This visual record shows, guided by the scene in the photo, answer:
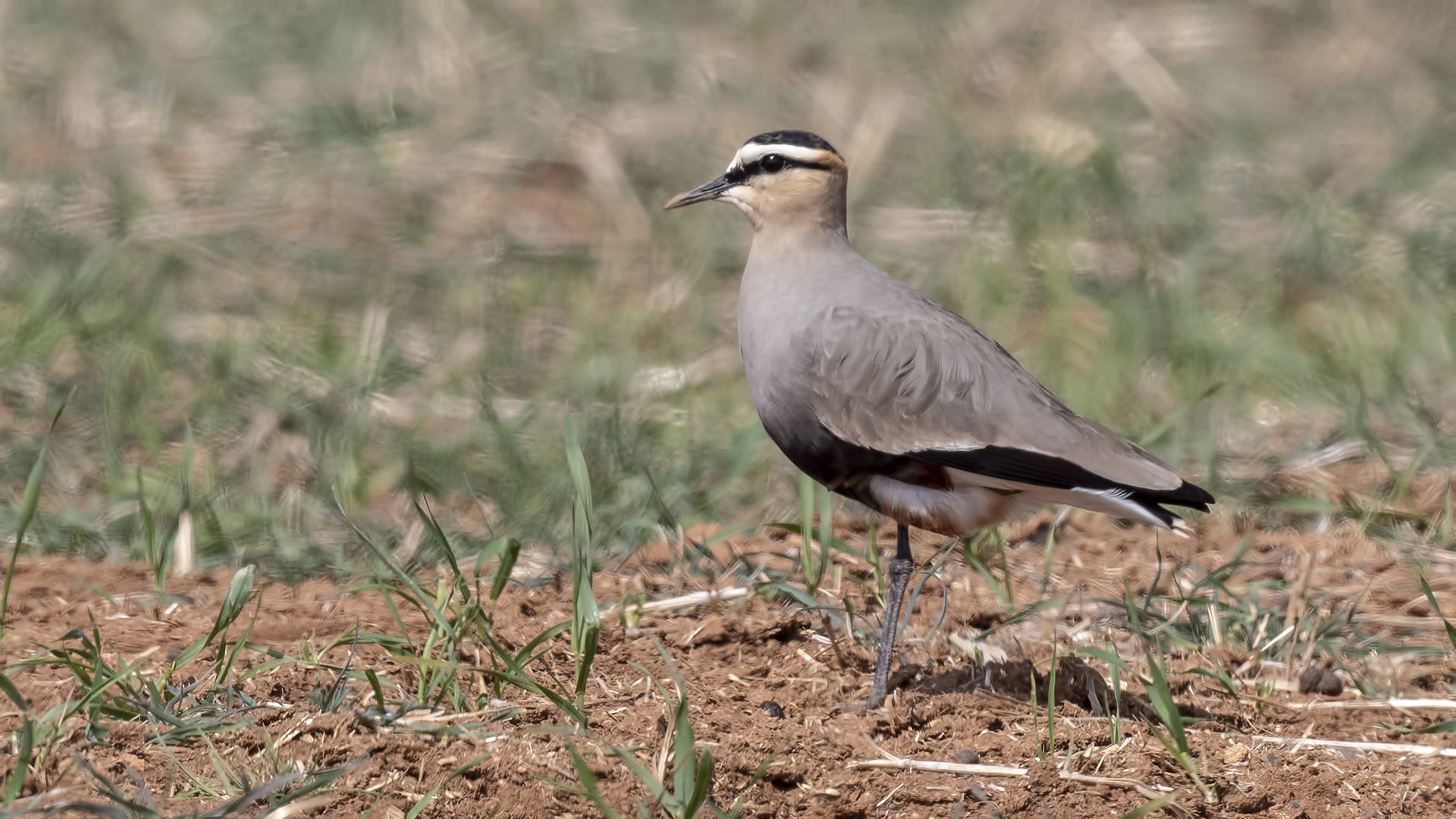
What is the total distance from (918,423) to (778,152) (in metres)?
1.00

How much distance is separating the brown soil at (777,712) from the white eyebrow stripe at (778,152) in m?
1.19

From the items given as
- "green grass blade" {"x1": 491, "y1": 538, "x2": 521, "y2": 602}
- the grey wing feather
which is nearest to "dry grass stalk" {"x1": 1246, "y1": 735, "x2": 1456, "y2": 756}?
the grey wing feather

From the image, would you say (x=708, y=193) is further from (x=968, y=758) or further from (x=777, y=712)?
(x=968, y=758)

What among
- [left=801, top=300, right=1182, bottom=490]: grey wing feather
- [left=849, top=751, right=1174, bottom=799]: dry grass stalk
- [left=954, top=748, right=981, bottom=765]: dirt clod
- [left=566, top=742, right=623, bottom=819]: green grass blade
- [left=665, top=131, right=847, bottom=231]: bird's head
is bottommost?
[left=954, top=748, right=981, bottom=765]: dirt clod

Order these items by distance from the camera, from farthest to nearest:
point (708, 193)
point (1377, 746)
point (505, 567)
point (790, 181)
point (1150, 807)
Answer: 1. point (708, 193)
2. point (790, 181)
3. point (505, 567)
4. point (1377, 746)
5. point (1150, 807)

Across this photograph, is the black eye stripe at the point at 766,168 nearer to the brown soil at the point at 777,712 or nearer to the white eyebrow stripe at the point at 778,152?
the white eyebrow stripe at the point at 778,152

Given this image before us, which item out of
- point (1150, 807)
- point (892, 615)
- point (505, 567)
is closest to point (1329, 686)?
point (892, 615)

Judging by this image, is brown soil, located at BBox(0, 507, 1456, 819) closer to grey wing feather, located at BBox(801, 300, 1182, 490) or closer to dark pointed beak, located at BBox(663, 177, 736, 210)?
grey wing feather, located at BBox(801, 300, 1182, 490)

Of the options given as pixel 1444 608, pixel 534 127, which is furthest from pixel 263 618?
pixel 534 127

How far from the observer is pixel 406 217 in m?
9.15

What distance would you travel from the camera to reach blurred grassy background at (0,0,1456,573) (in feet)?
21.7

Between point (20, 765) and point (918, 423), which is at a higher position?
point (918, 423)

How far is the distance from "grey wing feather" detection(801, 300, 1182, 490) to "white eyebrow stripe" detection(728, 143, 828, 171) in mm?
546

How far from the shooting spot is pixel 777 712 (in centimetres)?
414
